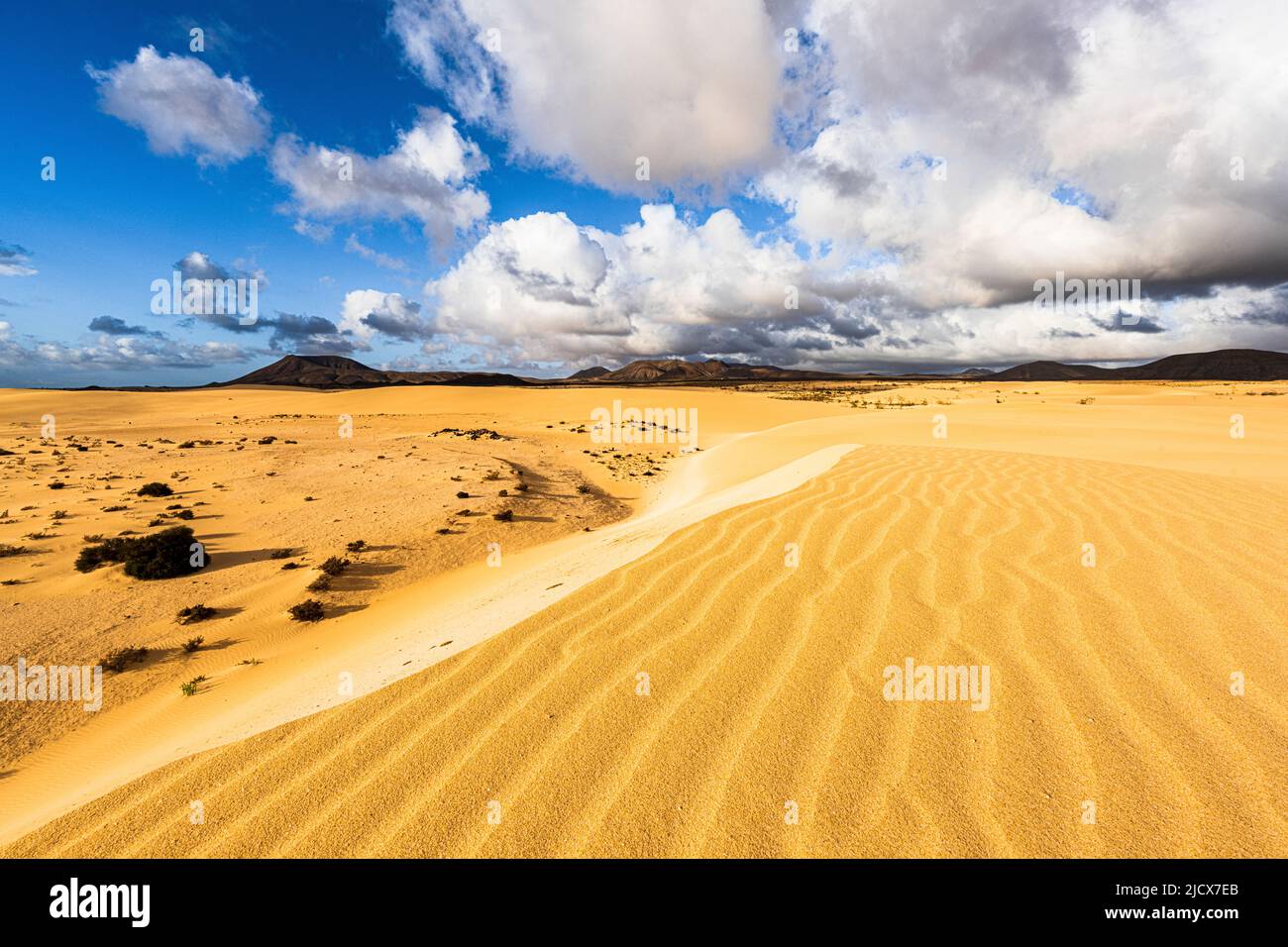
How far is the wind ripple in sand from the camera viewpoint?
2.31 meters

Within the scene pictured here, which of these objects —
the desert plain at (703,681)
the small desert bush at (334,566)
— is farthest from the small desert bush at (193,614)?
the small desert bush at (334,566)

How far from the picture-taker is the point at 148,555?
8117 millimetres

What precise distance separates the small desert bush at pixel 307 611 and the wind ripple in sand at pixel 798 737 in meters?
4.21

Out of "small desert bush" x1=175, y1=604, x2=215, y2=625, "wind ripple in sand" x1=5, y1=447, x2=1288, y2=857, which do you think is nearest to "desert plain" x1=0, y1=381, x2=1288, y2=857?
"wind ripple in sand" x1=5, y1=447, x2=1288, y2=857

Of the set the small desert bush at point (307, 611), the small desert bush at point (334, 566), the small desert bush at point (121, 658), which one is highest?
the small desert bush at point (334, 566)

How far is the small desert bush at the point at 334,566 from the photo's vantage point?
26.3 feet

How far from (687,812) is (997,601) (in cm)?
333

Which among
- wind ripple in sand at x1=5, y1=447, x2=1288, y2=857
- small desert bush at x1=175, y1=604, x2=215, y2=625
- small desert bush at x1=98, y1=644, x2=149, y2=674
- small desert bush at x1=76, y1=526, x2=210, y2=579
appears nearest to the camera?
wind ripple in sand at x1=5, y1=447, x2=1288, y2=857

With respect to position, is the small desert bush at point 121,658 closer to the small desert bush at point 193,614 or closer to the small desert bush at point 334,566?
the small desert bush at point 193,614

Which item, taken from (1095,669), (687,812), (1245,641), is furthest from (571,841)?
(1245,641)

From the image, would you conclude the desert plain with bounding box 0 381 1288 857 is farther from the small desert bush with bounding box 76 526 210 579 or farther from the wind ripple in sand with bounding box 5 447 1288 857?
the small desert bush with bounding box 76 526 210 579

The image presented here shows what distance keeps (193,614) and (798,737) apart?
771 cm

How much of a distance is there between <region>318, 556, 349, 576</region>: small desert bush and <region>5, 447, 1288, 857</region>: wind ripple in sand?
520cm

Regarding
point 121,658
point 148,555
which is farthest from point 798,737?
point 148,555
